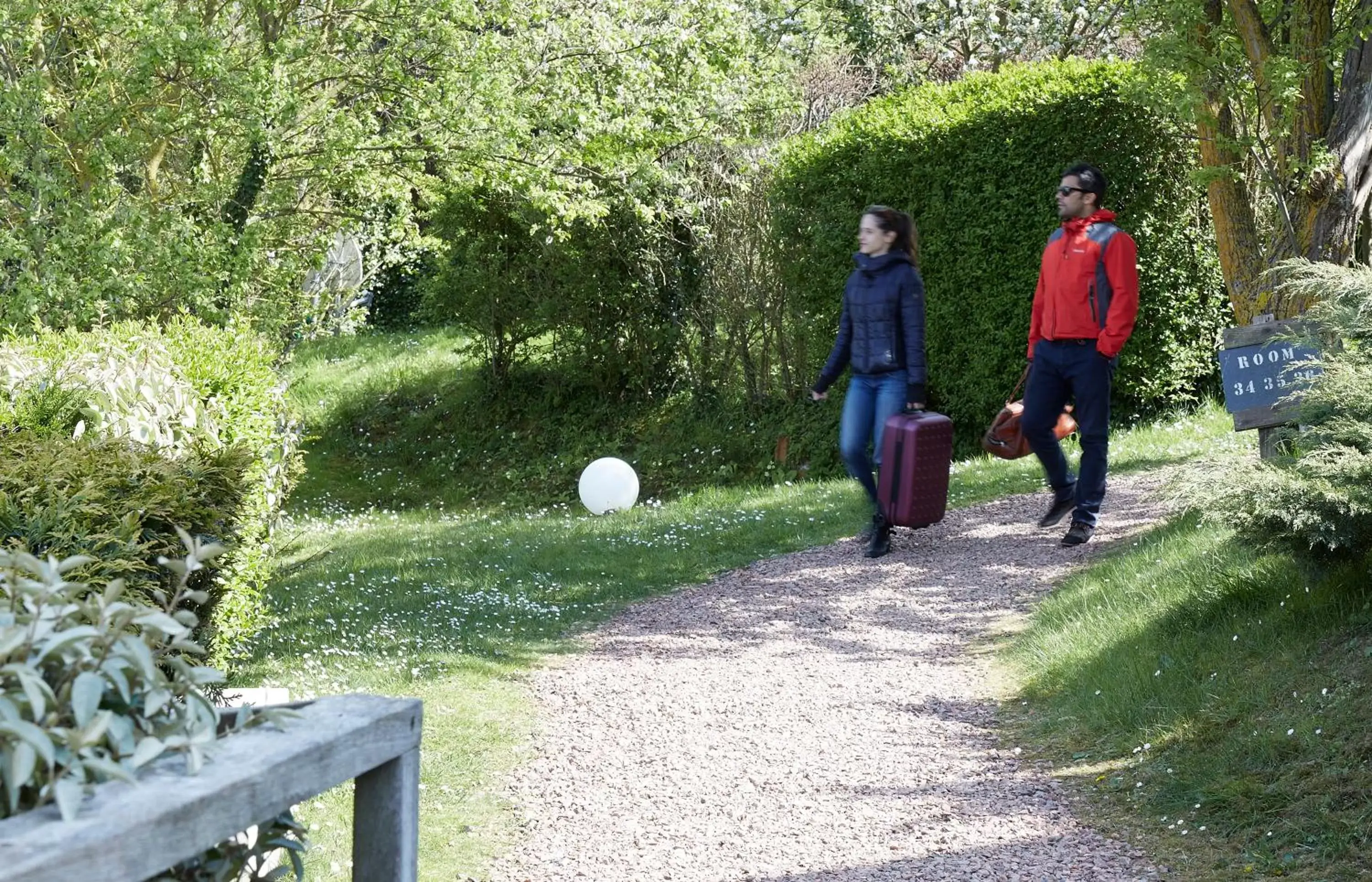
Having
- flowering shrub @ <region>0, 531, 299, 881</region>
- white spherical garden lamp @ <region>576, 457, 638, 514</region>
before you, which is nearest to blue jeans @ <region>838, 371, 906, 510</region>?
white spherical garden lamp @ <region>576, 457, 638, 514</region>

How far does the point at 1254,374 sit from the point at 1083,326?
0.97 metres

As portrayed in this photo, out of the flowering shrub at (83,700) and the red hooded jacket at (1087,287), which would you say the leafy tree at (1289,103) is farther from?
the flowering shrub at (83,700)

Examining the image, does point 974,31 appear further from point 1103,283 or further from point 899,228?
point 1103,283

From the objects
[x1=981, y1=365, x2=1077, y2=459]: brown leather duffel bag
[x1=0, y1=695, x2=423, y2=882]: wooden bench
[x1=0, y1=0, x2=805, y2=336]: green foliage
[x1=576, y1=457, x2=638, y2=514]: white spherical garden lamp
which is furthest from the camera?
[x1=576, y1=457, x2=638, y2=514]: white spherical garden lamp

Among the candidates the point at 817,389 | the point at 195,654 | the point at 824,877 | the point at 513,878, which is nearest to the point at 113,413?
the point at 195,654

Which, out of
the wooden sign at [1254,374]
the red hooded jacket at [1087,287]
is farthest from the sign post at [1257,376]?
the red hooded jacket at [1087,287]

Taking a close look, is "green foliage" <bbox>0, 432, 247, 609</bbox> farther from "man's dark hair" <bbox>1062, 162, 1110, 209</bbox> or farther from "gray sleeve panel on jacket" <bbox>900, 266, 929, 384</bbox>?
"man's dark hair" <bbox>1062, 162, 1110, 209</bbox>

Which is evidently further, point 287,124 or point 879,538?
point 287,124

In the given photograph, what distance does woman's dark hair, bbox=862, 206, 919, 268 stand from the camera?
776 centimetres

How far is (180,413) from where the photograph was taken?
577 centimetres

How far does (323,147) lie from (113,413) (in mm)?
5261

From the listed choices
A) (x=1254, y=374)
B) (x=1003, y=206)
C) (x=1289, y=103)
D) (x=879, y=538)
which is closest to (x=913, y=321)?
(x=879, y=538)

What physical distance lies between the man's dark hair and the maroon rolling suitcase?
1506 mm

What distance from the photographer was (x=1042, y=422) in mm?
7703
